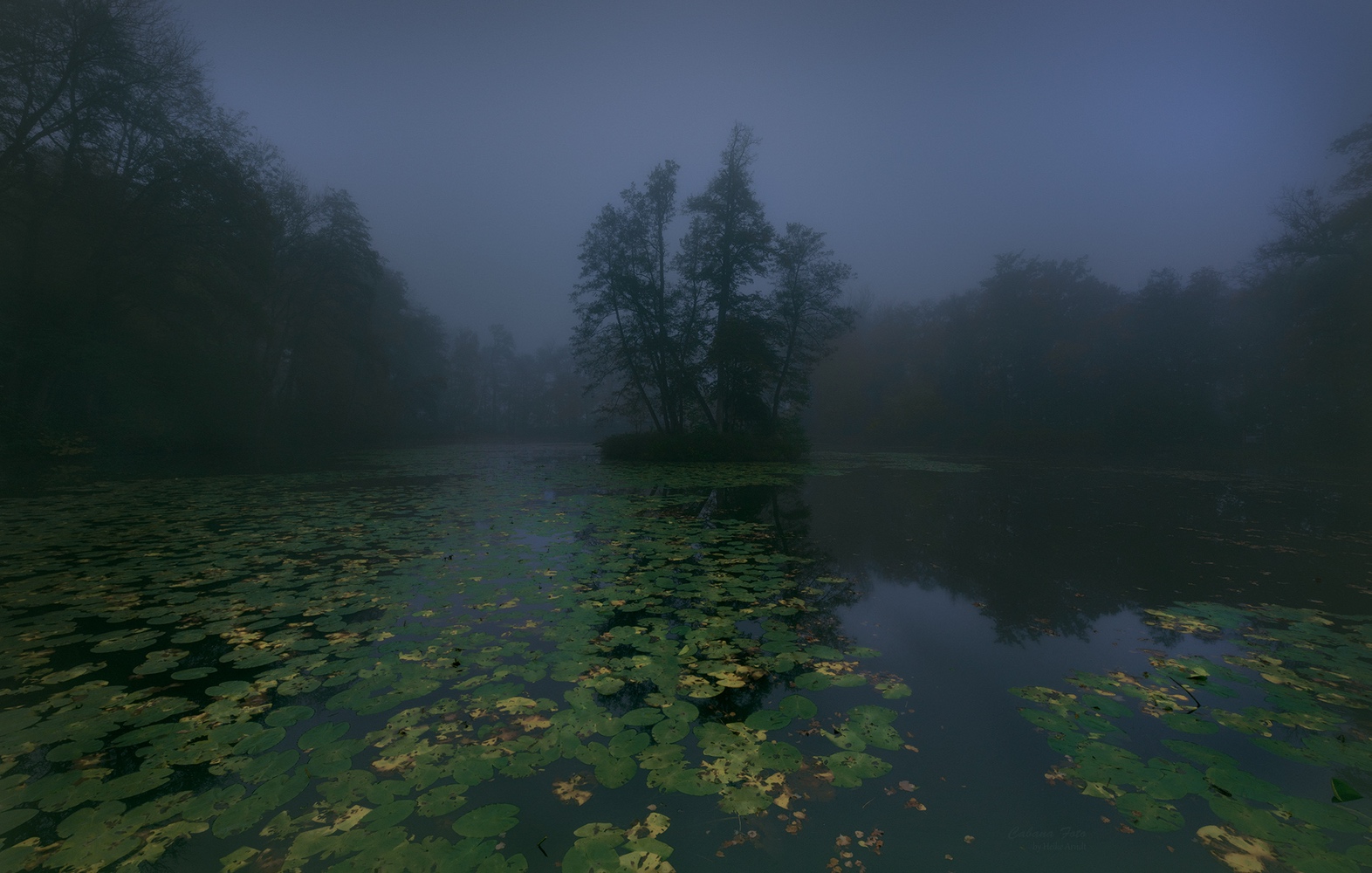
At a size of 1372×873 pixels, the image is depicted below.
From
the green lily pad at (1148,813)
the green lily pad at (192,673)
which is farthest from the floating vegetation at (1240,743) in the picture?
the green lily pad at (192,673)

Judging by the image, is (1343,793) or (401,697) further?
(401,697)

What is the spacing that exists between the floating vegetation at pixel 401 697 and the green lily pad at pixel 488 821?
13mm

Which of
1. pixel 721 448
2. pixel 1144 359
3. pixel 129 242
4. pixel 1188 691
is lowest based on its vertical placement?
pixel 1188 691

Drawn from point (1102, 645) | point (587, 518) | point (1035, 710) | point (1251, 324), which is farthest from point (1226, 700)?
point (1251, 324)

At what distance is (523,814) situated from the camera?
77.0 inches

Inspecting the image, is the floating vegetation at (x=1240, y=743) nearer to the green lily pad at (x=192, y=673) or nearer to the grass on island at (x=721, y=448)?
the green lily pad at (x=192, y=673)

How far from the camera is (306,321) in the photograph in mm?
26625

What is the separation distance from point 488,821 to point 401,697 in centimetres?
122

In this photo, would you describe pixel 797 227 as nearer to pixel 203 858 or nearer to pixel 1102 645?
pixel 1102 645

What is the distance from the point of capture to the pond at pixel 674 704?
1.82 metres

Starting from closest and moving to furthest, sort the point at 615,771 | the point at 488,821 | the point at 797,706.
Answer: the point at 488,821 → the point at 615,771 → the point at 797,706

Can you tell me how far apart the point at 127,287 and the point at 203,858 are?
21304mm

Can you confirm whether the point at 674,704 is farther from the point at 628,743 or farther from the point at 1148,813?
the point at 1148,813

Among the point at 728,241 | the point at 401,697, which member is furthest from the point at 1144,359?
the point at 401,697
